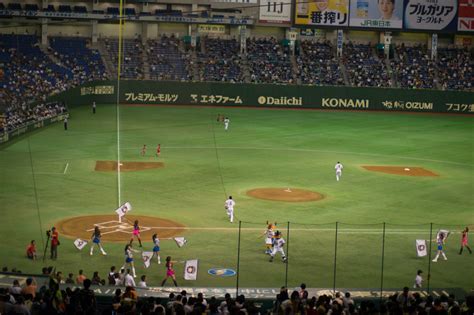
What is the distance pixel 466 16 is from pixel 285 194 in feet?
179

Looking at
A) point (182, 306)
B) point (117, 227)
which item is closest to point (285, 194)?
point (117, 227)

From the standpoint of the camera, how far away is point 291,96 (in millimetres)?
87688

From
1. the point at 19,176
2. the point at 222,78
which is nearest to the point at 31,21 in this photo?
the point at 222,78

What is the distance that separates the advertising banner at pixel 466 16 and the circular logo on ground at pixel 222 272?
68724 mm

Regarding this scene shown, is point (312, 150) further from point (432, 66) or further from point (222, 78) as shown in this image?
point (432, 66)

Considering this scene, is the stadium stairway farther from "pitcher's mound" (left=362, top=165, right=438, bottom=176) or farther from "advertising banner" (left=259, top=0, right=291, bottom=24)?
"pitcher's mound" (left=362, top=165, right=438, bottom=176)

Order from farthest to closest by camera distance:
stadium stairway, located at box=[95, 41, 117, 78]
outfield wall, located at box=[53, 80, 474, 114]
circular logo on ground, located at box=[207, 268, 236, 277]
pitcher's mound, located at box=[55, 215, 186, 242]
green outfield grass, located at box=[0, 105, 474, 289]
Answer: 1. stadium stairway, located at box=[95, 41, 117, 78]
2. outfield wall, located at box=[53, 80, 474, 114]
3. pitcher's mound, located at box=[55, 215, 186, 242]
4. green outfield grass, located at box=[0, 105, 474, 289]
5. circular logo on ground, located at box=[207, 268, 236, 277]

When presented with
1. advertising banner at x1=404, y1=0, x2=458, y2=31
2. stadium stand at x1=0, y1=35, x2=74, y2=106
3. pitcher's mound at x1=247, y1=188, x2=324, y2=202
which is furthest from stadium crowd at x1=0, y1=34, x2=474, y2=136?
pitcher's mound at x1=247, y1=188, x2=324, y2=202

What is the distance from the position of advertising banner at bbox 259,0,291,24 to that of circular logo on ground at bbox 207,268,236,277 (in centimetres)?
6493

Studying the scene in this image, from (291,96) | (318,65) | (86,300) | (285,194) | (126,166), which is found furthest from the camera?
(318,65)

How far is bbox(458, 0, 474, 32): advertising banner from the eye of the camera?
296 feet

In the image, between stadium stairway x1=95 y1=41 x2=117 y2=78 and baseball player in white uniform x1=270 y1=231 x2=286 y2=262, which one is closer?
baseball player in white uniform x1=270 y1=231 x2=286 y2=262

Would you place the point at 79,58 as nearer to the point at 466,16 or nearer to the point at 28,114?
the point at 28,114

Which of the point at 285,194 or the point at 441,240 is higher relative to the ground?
the point at 441,240
